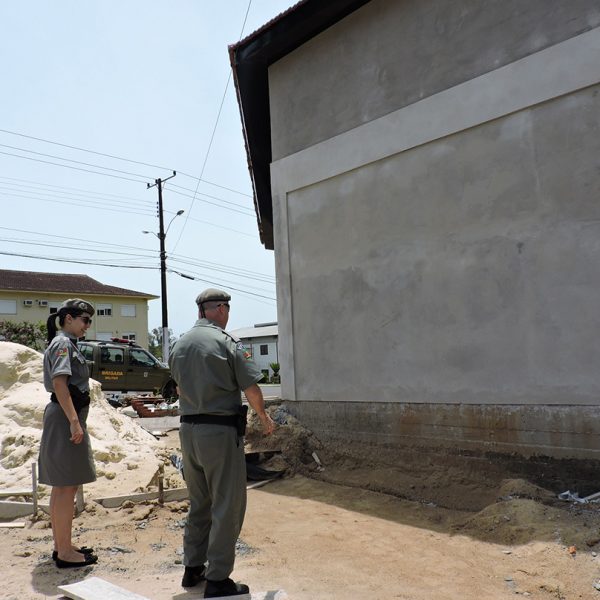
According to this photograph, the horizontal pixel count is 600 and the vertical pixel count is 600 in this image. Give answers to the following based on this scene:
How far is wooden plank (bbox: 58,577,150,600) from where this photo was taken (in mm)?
3408

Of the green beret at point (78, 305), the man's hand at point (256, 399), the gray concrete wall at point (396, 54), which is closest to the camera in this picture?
the man's hand at point (256, 399)

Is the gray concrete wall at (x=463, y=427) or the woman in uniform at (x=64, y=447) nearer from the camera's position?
the woman in uniform at (x=64, y=447)

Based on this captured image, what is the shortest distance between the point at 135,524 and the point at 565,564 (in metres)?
3.54

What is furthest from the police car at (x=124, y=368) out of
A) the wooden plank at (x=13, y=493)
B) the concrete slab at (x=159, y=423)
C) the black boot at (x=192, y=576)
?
the black boot at (x=192, y=576)

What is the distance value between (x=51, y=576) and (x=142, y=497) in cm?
169

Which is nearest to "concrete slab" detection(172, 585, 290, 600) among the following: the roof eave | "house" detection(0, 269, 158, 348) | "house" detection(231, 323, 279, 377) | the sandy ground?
the sandy ground

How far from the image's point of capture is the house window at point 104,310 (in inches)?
1649

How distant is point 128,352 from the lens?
17.6 meters

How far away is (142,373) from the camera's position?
58.2 feet

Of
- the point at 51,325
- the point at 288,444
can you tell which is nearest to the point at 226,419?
the point at 51,325

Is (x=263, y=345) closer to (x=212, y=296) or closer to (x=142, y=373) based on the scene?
(x=142, y=373)

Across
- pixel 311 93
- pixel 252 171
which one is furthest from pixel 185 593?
pixel 252 171

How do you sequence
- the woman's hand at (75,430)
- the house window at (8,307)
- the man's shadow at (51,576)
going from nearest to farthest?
1. the man's shadow at (51,576)
2. the woman's hand at (75,430)
3. the house window at (8,307)

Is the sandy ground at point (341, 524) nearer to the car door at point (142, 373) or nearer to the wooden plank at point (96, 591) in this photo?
the wooden plank at point (96, 591)
